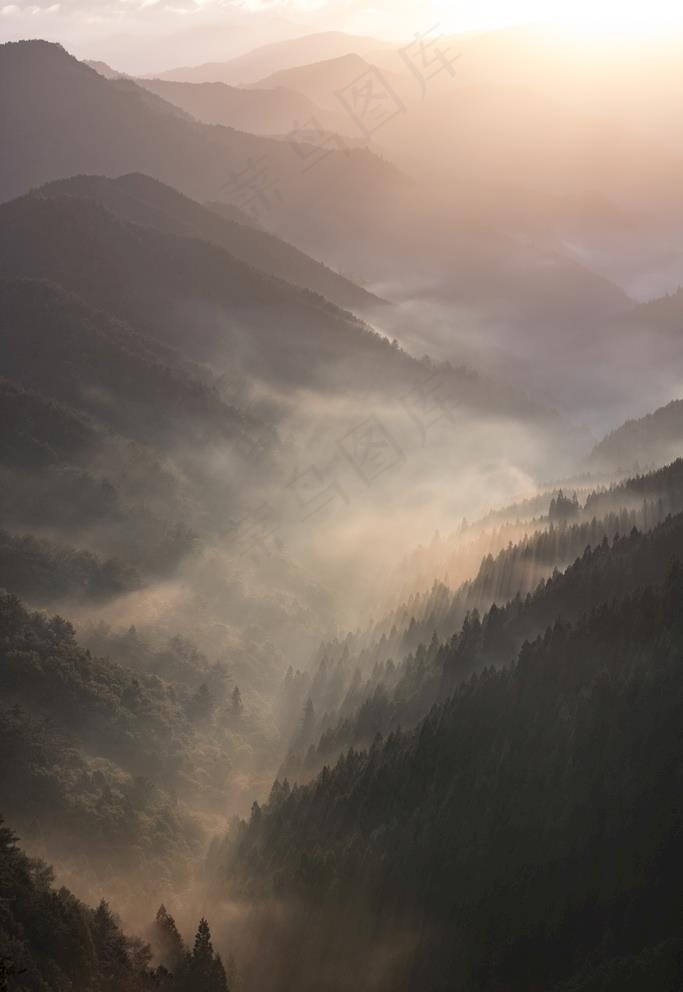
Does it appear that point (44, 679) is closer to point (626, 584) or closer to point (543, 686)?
point (543, 686)

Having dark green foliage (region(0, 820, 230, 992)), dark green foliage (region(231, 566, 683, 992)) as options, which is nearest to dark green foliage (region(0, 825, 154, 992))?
dark green foliage (region(0, 820, 230, 992))

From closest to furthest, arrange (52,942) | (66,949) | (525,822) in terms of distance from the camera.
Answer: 1. (52,942)
2. (66,949)
3. (525,822)

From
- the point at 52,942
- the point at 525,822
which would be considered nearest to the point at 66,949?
the point at 52,942

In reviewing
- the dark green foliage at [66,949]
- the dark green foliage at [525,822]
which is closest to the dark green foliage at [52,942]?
the dark green foliage at [66,949]

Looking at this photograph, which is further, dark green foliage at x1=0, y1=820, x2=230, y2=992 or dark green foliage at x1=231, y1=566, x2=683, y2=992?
dark green foliage at x1=231, y1=566, x2=683, y2=992

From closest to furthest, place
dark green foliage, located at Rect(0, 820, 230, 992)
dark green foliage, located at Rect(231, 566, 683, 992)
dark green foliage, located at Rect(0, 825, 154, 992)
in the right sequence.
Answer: dark green foliage, located at Rect(0, 825, 154, 992) → dark green foliage, located at Rect(0, 820, 230, 992) → dark green foliage, located at Rect(231, 566, 683, 992)

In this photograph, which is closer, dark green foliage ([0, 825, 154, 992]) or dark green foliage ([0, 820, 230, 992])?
dark green foliage ([0, 825, 154, 992])

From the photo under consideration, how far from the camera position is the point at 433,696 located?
179375 mm

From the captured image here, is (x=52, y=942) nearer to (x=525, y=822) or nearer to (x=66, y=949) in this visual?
(x=66, y=949)

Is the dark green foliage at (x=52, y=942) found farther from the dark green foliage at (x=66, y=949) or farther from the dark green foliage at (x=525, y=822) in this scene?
the dark green foliage at (x=525, y=822)

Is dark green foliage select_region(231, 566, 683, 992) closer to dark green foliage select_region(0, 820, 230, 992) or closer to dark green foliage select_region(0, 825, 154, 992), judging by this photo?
dark green foliage select_region(0, 820, 230, 992)

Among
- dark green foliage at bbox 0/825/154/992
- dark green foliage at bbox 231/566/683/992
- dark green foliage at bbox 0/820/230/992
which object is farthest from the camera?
dark green foliage at bbox 231/566/683/992

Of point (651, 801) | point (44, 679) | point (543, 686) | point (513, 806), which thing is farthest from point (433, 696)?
point (44, 679)

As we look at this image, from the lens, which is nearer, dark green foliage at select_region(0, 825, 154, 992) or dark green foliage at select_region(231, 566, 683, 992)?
dark green foliage at select_region(0, 825, 154, 992)
